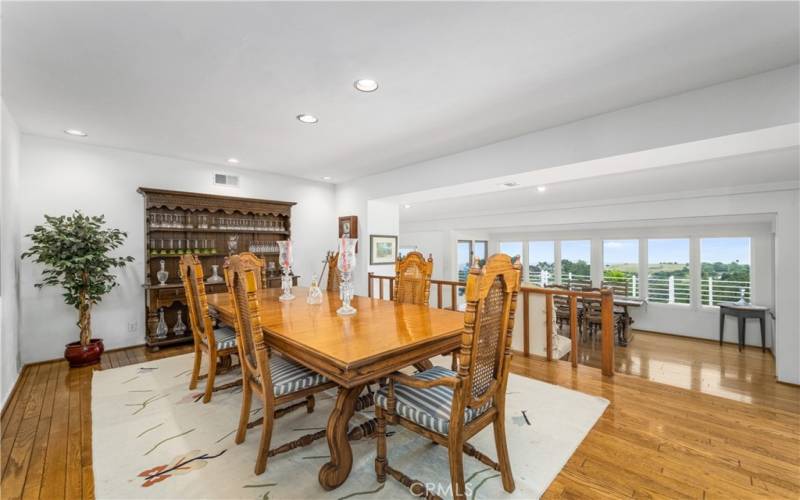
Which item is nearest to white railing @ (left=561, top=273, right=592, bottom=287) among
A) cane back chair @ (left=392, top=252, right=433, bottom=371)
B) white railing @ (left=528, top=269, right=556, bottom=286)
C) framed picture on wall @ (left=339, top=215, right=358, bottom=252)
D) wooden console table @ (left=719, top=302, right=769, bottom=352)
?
white railing @ (left=528, top=269, right=556, bottom=286)

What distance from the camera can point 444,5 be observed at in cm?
165

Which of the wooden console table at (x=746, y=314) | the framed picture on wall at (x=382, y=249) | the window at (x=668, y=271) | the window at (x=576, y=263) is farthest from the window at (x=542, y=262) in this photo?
the framed picture on wall at (x=382, y=249)

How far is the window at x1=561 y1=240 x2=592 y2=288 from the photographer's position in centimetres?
827

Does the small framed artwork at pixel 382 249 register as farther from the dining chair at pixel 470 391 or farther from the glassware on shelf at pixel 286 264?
the dining chair at pixel 470 391

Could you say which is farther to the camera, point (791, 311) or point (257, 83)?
point (791, 311)

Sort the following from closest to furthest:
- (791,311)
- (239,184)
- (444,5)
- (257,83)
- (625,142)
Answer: (444,5), (257,83), (625,142), (791,311), (239,184)

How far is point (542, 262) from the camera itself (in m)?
9.23

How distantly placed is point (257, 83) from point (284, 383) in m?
2.08

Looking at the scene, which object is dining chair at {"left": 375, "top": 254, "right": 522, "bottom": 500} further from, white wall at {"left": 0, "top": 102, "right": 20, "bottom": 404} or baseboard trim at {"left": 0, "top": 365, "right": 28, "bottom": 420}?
white wall at {"left": 0, "top": 102, "right": 20, "bottom": 404}

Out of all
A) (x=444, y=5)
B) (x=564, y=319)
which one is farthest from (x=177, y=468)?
(x=564, y=319)

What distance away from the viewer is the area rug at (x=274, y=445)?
1.68 meters

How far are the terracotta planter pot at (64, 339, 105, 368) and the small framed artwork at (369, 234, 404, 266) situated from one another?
138 inches

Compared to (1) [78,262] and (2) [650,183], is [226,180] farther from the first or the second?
(2) [650,183]

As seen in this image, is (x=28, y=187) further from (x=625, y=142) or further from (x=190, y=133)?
(x=625, y=142)
